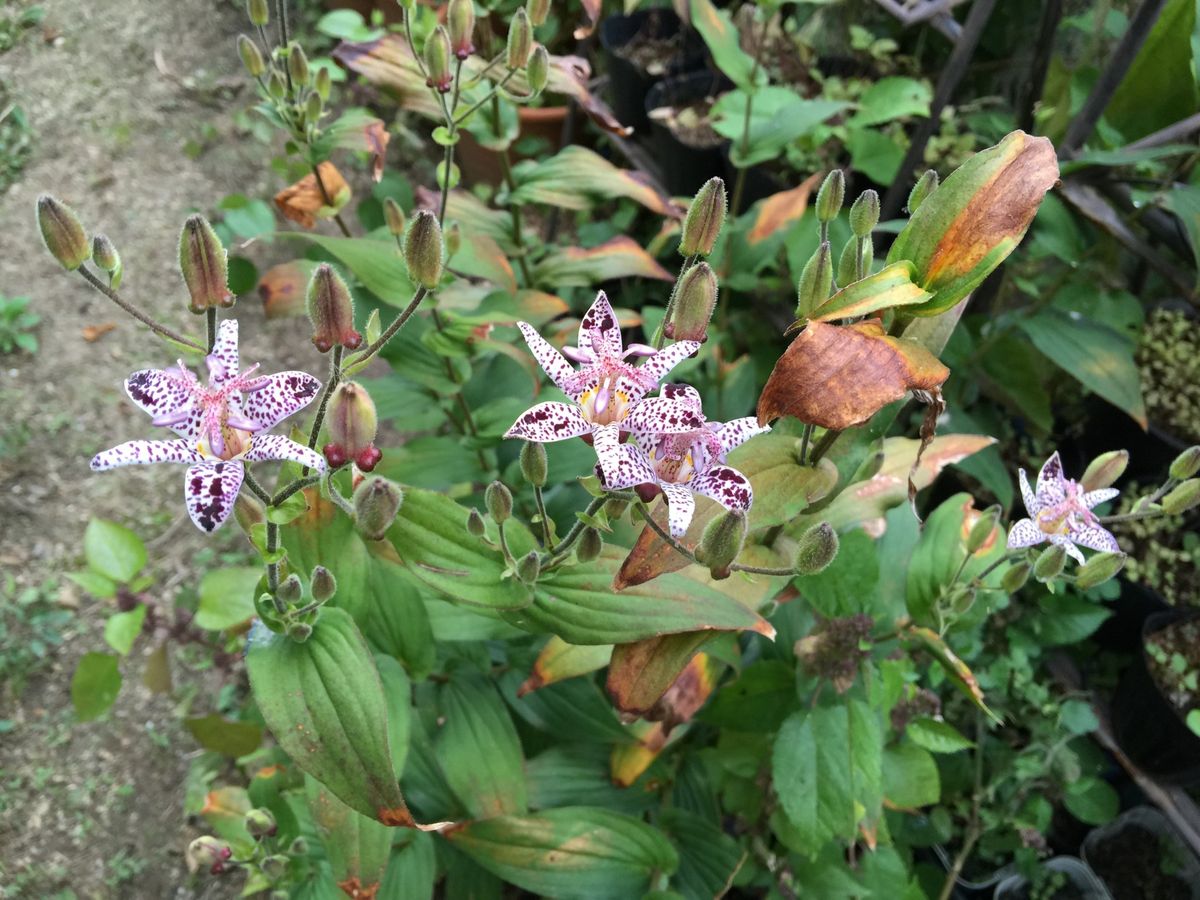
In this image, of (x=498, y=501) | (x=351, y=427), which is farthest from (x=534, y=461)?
(x=351, y=427)

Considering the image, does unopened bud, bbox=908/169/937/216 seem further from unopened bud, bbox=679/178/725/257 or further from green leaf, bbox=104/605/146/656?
green leaf, bbox=104/605/146/656

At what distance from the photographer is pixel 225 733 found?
3.94 ft

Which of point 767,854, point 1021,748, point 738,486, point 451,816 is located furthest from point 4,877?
point 1021,748

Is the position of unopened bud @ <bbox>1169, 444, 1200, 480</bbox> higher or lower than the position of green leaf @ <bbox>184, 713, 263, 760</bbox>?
higher

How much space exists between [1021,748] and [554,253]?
1049 millimetres

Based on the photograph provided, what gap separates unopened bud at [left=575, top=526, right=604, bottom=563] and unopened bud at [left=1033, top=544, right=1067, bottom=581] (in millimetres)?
393

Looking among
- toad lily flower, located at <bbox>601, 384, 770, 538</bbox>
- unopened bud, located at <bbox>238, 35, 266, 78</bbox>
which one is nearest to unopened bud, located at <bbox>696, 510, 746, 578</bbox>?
toad lily flower, located at <bbox>601, 384, 770, 538</bbox>

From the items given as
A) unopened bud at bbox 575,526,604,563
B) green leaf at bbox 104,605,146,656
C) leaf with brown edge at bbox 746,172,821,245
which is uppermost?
unopened bud at bbox 575,526,604,563

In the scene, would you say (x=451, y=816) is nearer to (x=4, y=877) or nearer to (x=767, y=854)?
(x=767, y=854)

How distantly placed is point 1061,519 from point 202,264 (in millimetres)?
768

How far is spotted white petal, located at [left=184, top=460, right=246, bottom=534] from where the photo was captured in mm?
571

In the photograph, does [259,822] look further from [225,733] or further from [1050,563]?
[1050,563]

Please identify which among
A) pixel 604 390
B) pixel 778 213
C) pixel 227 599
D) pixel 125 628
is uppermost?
pixel 604 390

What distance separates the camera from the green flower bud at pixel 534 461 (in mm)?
699
